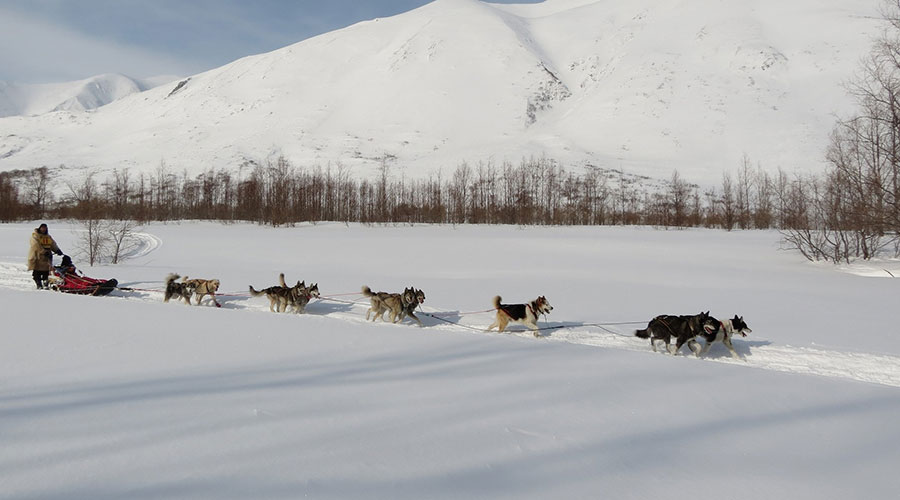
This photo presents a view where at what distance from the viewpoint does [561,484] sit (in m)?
2.50

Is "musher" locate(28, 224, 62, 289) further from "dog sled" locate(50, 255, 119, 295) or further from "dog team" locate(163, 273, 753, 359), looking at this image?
"dog team" locate(163, 273, 753, 359)

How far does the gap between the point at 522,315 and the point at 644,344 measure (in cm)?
196

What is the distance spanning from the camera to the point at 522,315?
6953 mm

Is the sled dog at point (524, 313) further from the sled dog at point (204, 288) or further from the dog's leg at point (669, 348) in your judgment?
the sled dog at point (204, 288)

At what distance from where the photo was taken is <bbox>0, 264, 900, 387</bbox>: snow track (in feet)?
18.2

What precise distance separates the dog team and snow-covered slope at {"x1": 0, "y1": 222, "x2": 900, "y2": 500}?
0.38 m

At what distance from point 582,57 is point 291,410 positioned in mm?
127218

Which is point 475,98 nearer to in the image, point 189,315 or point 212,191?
point 212,191

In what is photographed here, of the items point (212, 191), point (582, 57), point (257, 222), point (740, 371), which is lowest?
point (740, 371)

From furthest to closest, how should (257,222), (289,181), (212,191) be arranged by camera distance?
(212,191)
(289,181)
(257,222)

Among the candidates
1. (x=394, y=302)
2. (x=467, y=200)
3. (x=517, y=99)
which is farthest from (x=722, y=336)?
(x=517, y=99)

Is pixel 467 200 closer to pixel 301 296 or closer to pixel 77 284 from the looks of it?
pixel 77 284

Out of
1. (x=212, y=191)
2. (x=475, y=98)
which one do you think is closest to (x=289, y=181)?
(x=212, y=191)

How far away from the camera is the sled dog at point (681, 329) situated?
6062mm
